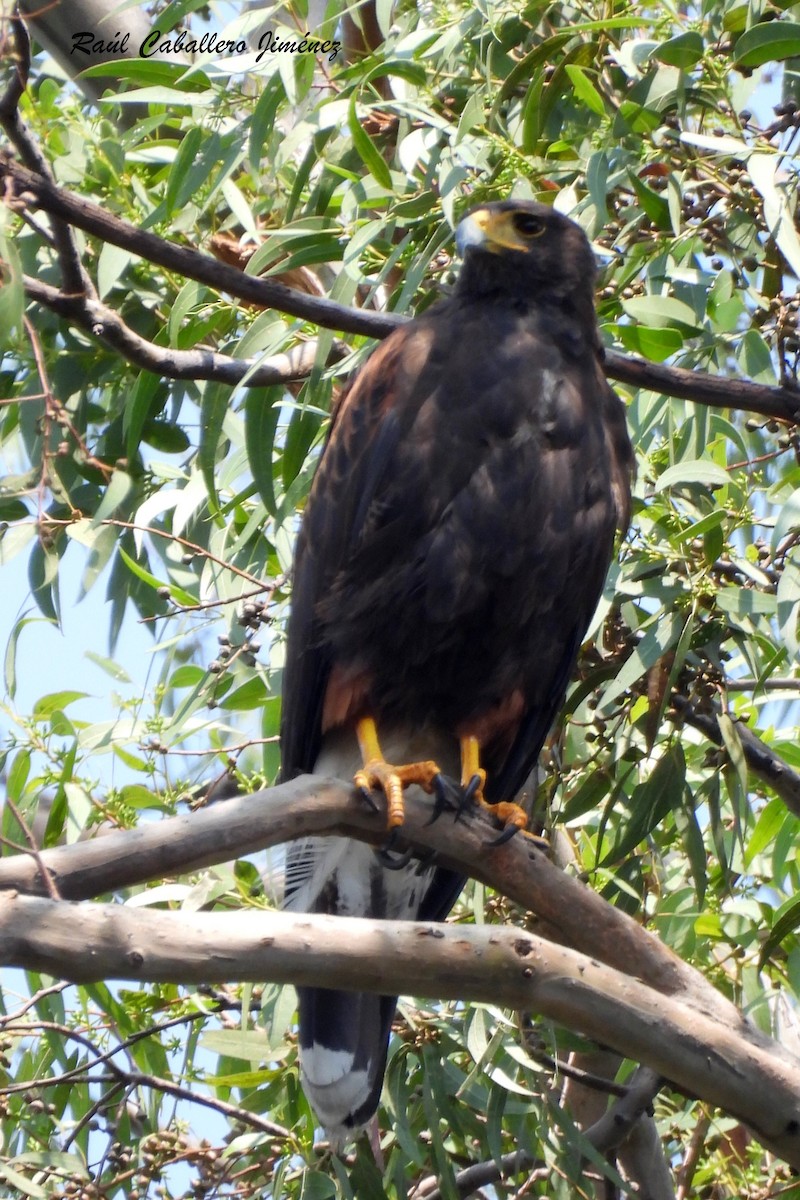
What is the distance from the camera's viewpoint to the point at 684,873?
160 inches

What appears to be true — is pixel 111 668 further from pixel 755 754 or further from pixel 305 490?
pixel 755 754

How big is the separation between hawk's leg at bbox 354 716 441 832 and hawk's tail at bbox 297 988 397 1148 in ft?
1.48

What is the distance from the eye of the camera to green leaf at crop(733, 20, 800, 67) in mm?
3105

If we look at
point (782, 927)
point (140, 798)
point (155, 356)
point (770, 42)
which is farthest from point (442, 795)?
point (770, 42)

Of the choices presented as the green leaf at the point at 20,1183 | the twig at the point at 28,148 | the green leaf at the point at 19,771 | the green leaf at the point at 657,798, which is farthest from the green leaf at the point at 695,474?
the green leaf at the point at 20,1183

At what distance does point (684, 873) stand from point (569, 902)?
156 centimetres

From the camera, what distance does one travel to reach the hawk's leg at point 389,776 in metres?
2.65

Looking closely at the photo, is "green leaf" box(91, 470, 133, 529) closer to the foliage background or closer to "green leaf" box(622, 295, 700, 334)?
the foliage background

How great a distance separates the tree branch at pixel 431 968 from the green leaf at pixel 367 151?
196 cm

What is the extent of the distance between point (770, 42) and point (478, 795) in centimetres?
173

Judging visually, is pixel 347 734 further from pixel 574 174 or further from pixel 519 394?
pixel 574 174

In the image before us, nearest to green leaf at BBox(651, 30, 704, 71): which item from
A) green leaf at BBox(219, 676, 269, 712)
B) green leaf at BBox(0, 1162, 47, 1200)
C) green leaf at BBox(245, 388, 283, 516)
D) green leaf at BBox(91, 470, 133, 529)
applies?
green leaf at BBox(245, 388, 283, 516)

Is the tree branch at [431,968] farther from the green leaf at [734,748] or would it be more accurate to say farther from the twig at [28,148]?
the twig at [28,148]

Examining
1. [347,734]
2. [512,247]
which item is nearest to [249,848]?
[347,734]
